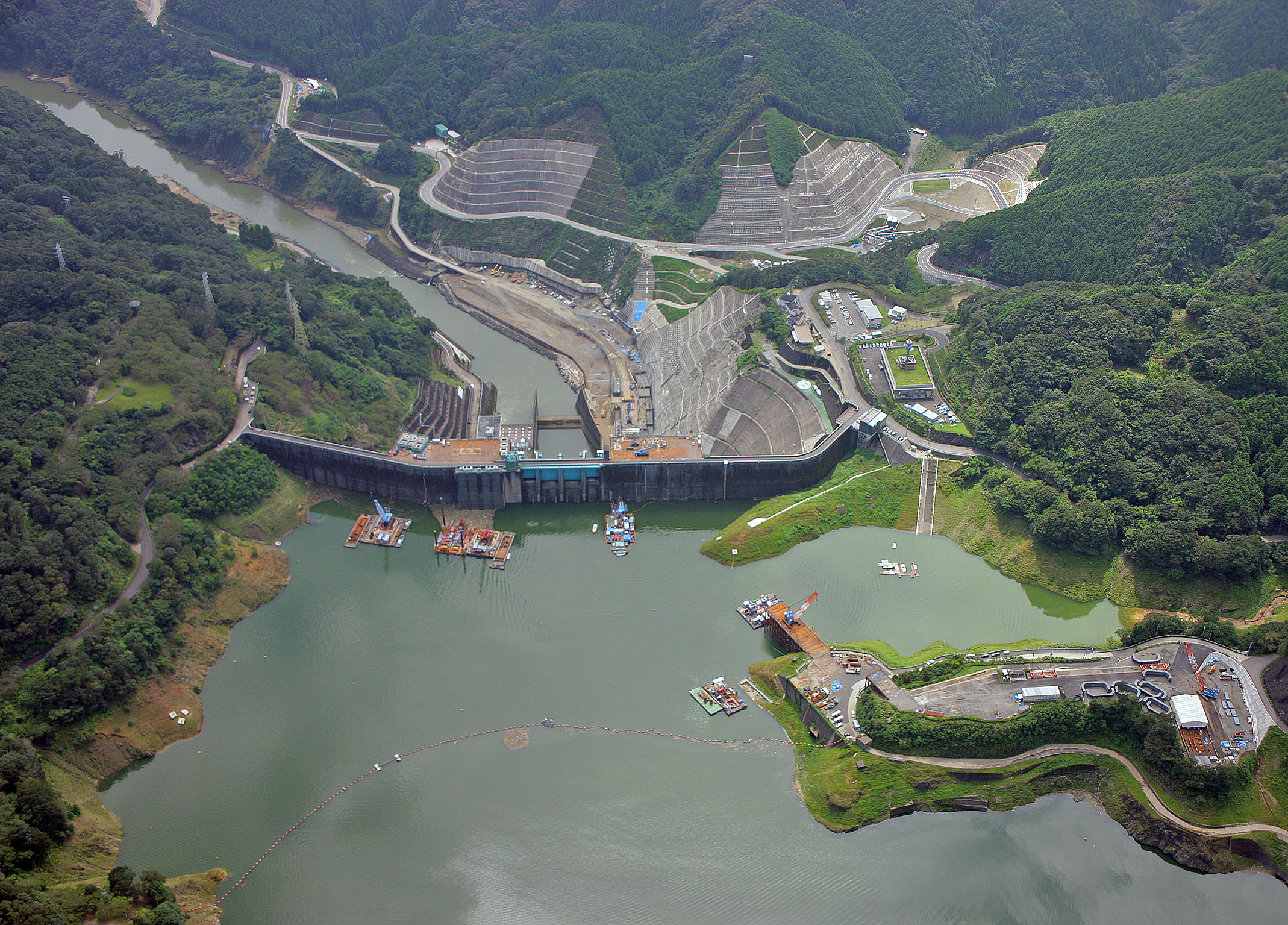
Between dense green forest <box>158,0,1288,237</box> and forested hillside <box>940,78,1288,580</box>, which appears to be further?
dense green forest <box>158,0,1288,237</box>

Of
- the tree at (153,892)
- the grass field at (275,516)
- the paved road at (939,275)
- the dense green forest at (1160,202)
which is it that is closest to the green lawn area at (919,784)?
the tree at (153,892)

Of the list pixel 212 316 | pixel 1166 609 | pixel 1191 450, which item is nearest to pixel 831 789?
pixel 1166 609

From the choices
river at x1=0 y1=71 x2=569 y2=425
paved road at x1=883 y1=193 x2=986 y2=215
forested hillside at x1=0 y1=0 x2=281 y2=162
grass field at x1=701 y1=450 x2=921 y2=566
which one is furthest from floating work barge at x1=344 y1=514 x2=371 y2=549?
forested hillside at x1=0 y1=0 x2=281 y2=162

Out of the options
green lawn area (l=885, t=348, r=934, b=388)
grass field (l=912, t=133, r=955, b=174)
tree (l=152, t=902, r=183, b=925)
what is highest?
grass field (l=912, t=133, r=955, b=174)

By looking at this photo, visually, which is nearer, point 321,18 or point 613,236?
point 613,236

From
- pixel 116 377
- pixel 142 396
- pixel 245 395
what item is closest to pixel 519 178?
pixel 245 395

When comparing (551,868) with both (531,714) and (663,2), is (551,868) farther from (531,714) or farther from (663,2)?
(663,2)

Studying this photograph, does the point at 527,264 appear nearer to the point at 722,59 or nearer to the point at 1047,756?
the point at 722,59

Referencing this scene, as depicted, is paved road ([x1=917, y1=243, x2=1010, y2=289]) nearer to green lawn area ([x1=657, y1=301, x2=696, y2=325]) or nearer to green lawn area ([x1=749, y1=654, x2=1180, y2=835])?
green lawn area ([x1=657, y1=301, x2=696, y2=325])
